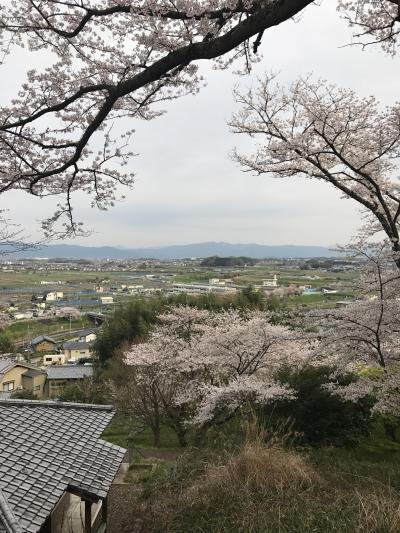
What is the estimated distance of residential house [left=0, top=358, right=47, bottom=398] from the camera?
105 ft

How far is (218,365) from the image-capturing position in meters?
14.9

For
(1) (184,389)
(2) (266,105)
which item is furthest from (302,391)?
(2) (266,105)

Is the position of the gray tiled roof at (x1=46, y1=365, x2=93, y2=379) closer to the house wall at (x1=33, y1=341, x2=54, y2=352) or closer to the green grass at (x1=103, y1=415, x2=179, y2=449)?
the green grass at (x1=103, y1=415, x2=179, y2=449)

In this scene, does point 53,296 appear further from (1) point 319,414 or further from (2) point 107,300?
(1) point 319,414

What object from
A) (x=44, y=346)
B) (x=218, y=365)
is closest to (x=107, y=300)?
(x=44, y=346)

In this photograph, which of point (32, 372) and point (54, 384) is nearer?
point (32, 372)

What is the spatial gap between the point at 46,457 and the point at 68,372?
3062 cm

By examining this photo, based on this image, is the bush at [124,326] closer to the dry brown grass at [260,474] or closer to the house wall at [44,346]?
the house wall at [44,346]

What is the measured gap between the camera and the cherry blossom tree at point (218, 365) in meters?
12.3

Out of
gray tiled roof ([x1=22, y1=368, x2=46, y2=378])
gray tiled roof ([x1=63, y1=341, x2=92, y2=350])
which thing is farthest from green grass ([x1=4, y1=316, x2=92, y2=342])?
gray tiled roof ([x1=22, y1=368, x2=46, y2=378])

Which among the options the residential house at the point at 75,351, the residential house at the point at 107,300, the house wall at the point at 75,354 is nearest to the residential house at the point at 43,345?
the residential house at the point at 75,351

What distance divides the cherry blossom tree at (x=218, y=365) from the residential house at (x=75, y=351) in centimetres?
3044

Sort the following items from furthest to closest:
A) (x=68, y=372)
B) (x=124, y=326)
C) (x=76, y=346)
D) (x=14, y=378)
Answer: (x=76, y=346) < (x=68, y=372) < (x=14, y=378) < (x=124, y=326)

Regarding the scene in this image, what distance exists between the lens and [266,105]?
9.45 meters
